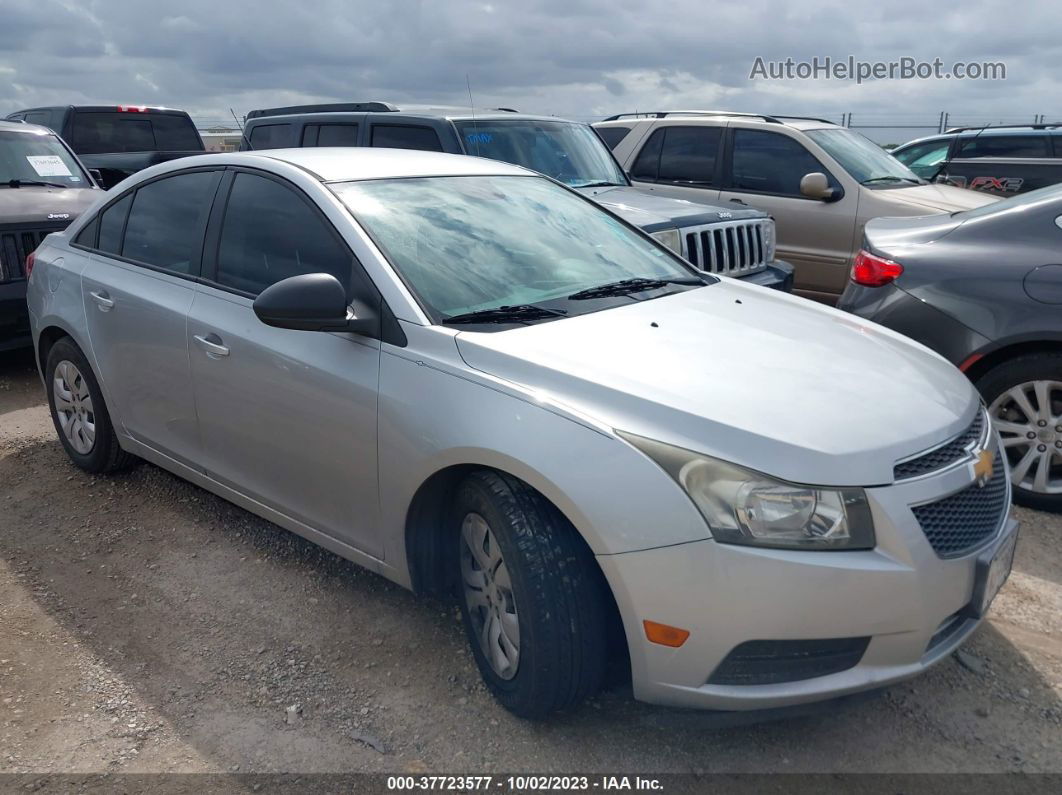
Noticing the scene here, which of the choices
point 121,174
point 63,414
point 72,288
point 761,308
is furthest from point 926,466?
point 121,174

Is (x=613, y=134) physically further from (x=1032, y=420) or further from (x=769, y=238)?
(x=1032, y=420)

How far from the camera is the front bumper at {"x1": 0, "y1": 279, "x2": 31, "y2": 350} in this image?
662 cm

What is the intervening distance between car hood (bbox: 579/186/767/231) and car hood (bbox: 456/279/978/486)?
9.43 feet

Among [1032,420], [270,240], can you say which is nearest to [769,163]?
[1032,420]

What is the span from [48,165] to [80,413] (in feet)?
14.6

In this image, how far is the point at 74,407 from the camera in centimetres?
492

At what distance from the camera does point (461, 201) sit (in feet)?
12.3

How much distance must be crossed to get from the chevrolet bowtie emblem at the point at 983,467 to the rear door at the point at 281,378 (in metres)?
1.90

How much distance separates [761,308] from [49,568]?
3.18 metres

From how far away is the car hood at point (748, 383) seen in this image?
99.7 inches

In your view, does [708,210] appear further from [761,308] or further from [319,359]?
[319,359]

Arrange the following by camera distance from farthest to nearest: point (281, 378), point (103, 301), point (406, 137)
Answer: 1. point (406, 137)
2. point (103, 301)
3. point (281, 378)

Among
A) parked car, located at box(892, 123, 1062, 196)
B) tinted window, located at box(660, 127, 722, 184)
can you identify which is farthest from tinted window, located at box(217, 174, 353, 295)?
parked car, located at box(892, 123, 1062, 196)

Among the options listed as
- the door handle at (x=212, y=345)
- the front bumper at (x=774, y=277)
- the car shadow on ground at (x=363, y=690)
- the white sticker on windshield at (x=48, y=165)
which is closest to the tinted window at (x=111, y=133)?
the white sticker on windshield at (x=48, y=165)
